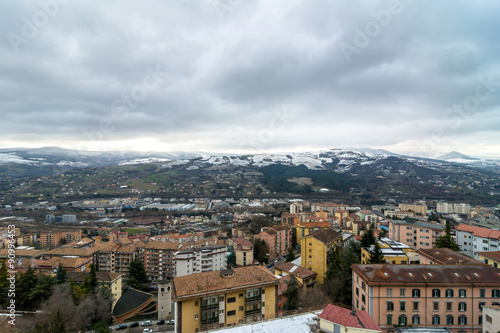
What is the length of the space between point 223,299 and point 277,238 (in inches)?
569

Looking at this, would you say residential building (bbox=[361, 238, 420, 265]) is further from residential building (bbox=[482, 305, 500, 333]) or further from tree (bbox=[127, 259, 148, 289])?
tree (bbox=[127, 259, 148, 289])

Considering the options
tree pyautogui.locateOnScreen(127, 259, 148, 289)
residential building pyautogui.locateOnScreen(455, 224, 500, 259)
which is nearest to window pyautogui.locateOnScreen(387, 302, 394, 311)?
residential building pyautogui.locateOnScreen(455, 224, 500, 259)

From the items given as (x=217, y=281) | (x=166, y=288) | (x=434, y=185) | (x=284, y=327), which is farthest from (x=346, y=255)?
(x=434, y=185)

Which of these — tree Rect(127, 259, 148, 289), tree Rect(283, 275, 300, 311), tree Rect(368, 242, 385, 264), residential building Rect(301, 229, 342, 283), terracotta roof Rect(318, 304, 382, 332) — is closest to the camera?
terracotta roof Rect(318, 304, 382, 332)

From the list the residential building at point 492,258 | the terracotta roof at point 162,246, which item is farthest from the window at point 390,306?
the terracotta roof at point 162,246

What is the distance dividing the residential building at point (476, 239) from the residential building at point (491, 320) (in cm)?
916

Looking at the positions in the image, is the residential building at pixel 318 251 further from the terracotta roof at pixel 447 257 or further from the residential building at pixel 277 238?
the residential building at pixel 277 238

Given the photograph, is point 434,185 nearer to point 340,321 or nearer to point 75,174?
point 340,321

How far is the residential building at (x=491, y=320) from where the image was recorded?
5748 mm

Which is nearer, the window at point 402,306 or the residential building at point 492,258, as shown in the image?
the window at point 402,306

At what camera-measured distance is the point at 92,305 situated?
11055mm

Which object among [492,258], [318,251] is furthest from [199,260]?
[492,258]

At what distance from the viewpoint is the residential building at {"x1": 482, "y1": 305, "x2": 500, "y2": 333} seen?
5.75m

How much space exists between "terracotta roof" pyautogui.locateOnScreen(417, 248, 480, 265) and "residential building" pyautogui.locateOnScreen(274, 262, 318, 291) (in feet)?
16.0
